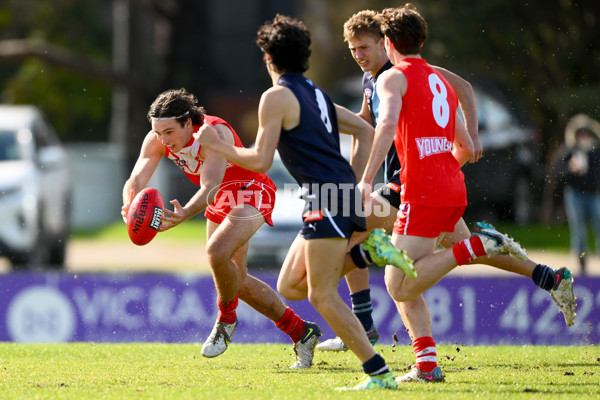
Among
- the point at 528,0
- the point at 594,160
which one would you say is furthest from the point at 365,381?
the point at 528,0

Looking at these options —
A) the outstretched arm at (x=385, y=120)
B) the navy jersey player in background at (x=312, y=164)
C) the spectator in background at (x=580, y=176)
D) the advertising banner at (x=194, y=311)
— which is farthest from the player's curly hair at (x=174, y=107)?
the spectator in background at (x=580, y=176)

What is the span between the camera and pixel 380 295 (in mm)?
9391

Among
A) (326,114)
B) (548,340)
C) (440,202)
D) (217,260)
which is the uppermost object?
(326,114)

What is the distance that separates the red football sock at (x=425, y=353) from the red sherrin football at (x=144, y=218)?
74.1 inches

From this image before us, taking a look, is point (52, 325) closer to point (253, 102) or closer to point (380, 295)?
point (380, 295)

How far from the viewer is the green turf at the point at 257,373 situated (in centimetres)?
585

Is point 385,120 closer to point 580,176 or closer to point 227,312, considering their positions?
point 227,312

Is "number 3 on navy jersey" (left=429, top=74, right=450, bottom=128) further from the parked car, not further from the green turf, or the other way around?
the parked car

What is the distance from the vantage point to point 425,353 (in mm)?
6223

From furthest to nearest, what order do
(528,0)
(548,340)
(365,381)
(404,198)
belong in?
1. (528,0)
2. (548,340)
3. (404,198)
4. (365,381)

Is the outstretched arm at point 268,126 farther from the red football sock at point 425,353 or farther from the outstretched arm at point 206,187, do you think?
the red football sock at point 425,353

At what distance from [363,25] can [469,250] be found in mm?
1857

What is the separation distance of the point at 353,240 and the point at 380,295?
7.46 ft

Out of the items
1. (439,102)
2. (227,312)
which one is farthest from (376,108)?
(227,312)
